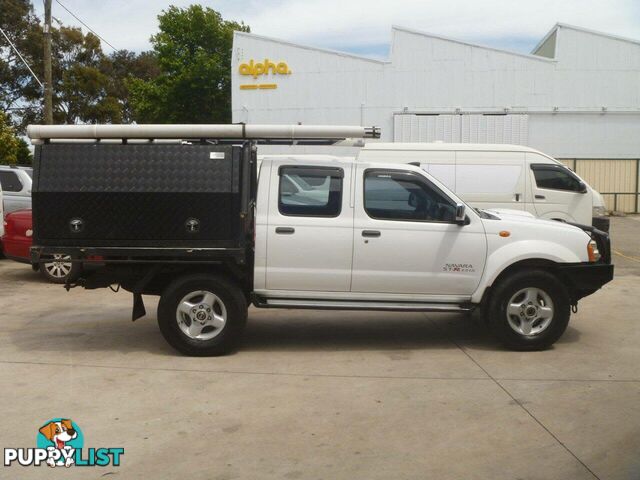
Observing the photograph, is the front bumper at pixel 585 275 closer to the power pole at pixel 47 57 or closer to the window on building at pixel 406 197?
the window on building at pixel 406 197

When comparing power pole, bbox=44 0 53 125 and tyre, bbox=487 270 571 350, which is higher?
power pole, bbox=44 0 53 125

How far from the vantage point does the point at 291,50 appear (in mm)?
31188

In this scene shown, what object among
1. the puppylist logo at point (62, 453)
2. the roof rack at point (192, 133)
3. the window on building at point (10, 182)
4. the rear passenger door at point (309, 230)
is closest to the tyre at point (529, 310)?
the rear passenger door at point (309, 230)

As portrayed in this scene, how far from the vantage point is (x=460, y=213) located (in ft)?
24.2

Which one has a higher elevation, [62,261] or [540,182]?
[540,182]

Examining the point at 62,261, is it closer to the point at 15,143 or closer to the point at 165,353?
the point at 165,353

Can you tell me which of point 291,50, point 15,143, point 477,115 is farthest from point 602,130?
point 15,143

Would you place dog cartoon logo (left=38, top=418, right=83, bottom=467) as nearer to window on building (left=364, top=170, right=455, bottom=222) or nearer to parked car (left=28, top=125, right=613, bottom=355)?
parked car (left=28, top=125, right=613, bottom=355)

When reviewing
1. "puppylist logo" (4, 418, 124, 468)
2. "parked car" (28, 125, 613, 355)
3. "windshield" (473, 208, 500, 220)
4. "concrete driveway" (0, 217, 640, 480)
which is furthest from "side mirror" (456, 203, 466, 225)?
"puppylist logo" (4, 418, 124, 468)

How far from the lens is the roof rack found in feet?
23.8

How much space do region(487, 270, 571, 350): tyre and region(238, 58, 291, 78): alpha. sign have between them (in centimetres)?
2509

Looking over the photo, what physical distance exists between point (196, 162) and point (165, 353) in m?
1.91

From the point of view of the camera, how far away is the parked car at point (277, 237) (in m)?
7.24

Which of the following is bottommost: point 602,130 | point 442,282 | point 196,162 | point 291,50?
point 442,282
